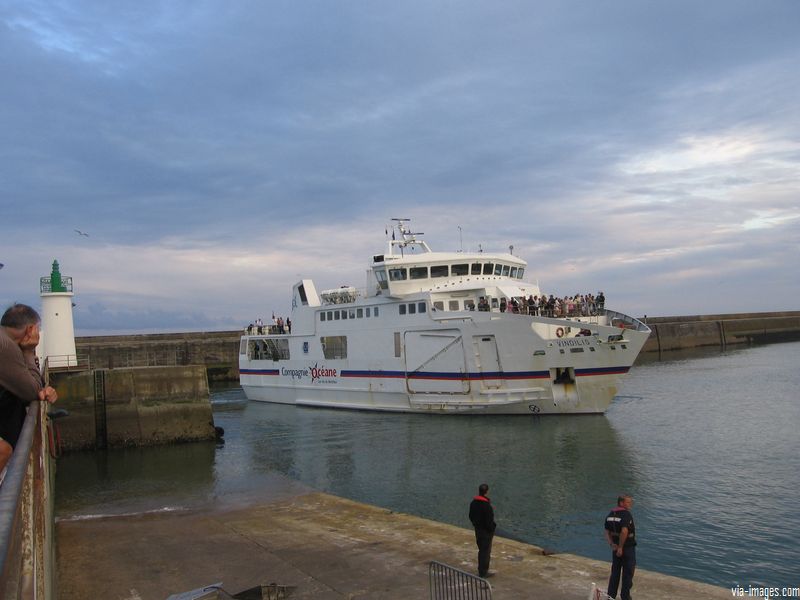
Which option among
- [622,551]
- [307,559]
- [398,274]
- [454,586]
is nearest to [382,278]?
[398,274]

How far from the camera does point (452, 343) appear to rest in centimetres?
2639

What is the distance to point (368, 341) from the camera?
2986 cm

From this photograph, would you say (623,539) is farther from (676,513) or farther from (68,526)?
(68,526)

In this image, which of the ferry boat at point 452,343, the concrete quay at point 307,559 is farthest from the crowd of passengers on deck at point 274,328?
the concrete quay at point 307,559

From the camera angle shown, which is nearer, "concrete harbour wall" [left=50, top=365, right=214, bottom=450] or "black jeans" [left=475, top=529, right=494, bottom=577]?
"black jeans" [left=475, top=529, right=494, bottom=577]

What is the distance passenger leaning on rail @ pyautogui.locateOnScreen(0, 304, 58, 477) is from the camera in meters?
3.79

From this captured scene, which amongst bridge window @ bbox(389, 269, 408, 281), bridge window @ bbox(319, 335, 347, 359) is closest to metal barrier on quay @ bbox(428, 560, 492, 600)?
bridge window @ bbox(389, 269, 408, 281)

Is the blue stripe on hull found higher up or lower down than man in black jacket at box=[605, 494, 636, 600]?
higher up

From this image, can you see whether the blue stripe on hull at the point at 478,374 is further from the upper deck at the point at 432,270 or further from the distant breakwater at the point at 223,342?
the distant breakwater at the point at 223,342

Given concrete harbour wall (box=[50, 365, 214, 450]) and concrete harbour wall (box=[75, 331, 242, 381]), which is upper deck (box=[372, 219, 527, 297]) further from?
concrete harbour wall (box=[75, 331, 242, 381])

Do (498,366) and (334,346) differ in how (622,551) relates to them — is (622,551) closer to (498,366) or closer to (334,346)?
(498,366)

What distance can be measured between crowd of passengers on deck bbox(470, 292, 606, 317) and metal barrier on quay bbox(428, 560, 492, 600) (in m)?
18.1

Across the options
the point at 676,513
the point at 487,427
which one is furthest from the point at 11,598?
the point at 487,427

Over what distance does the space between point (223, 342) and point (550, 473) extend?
45938 millimetres
